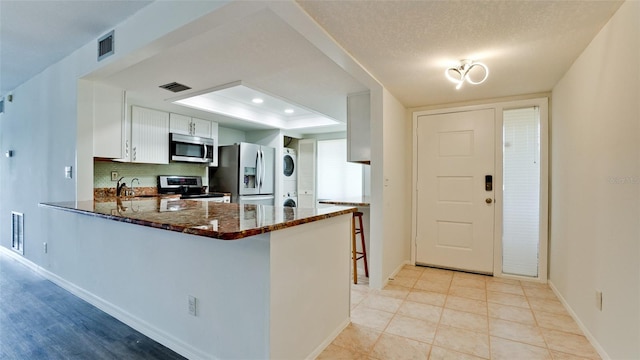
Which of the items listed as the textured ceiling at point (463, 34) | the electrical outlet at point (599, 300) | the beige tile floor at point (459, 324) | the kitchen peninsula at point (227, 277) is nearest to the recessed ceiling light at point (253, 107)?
the textured ceiling at point (463, 34)

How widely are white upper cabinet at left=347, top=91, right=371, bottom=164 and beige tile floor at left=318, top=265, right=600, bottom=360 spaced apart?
1419 millimetres

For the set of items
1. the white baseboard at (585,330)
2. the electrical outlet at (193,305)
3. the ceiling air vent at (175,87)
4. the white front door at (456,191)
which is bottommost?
the white baseboard at (585,330)

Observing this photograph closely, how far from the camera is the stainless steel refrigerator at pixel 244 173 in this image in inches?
194

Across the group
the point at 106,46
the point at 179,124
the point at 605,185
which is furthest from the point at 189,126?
the point at 605,185

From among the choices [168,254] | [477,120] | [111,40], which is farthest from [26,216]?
[477,120]

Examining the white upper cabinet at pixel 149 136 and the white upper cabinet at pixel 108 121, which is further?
the white upper cabinet at pixel 149 136

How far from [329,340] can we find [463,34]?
88.6 inches

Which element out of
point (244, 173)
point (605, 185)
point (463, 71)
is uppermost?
point (463, 71)

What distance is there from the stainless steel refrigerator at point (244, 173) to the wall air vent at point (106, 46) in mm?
2598

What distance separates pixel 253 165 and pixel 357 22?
11.9 feet

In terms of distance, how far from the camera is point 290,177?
19.8ft

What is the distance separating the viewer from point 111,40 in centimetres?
231

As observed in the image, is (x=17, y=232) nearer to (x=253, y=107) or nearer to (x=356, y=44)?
(x=253, y=107)

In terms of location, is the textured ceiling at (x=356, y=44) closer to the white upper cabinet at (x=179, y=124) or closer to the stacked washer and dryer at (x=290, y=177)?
the white upper cabinet at (x=179, y=124)
